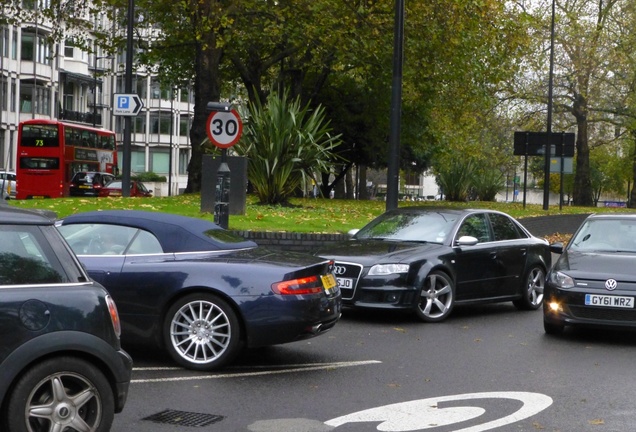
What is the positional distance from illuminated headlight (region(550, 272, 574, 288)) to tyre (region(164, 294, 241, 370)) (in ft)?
14.0

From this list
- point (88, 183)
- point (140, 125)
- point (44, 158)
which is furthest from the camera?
point (140, 125)

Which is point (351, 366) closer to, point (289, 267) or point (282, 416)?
point (289, 267)

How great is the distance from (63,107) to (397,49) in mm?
74197

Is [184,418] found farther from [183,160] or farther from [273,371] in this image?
[183,160]

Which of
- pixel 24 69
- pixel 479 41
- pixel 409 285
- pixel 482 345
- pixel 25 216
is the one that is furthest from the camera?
pixel 24 69

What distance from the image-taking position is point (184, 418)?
7473 millimetres

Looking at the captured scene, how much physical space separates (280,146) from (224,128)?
272 inches

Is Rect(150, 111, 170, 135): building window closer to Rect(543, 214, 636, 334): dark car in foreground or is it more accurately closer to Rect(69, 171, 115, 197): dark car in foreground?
Rect(69, 171, 115, 197): dark car in foreground

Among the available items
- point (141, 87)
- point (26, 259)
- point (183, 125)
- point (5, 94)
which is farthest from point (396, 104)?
point (183, 125)

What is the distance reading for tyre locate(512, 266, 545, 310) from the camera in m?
14.9

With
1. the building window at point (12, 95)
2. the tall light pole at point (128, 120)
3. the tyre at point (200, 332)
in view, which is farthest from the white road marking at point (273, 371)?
the building window at point (12, 95)

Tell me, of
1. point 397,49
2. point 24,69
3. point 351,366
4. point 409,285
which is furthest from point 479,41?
point 24,69

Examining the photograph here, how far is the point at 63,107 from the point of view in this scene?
8875cm

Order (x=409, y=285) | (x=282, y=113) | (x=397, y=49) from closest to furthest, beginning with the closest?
1. (x=409, y=285)
2. (x=397, y=49)
3. (x=282, y=113)
